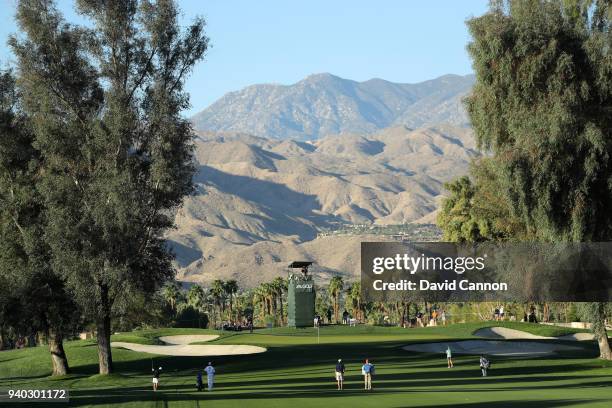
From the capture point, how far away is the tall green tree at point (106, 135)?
5088cm

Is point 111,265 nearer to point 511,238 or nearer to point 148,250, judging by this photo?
point 148,250

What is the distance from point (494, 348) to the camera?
71.4 m

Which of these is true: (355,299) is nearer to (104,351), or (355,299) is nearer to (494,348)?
(494,348)

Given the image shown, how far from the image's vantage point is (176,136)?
173 ft

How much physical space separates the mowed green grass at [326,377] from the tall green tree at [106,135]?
696cm

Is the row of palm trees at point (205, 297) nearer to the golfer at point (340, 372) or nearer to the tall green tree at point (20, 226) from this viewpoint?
the tall green tree at point (20, 226)

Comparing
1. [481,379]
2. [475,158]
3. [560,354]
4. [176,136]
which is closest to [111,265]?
[176,136]

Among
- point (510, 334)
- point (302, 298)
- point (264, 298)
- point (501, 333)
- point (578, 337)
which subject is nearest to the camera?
point (578, 337)

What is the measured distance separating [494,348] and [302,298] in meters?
25.4

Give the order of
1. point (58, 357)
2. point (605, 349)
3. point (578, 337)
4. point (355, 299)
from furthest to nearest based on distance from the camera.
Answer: point (355, 299) → point (578, 337) → point (58, 357) → point (605, 349)

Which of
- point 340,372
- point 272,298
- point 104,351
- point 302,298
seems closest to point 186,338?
point 302,298

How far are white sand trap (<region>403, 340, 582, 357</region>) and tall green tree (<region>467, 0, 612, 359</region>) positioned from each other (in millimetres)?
22339

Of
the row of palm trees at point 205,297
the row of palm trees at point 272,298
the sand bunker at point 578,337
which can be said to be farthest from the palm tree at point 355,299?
the sand bunker at point 578,337

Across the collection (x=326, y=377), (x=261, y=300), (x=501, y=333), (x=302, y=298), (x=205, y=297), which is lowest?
(x=501, y=333)
